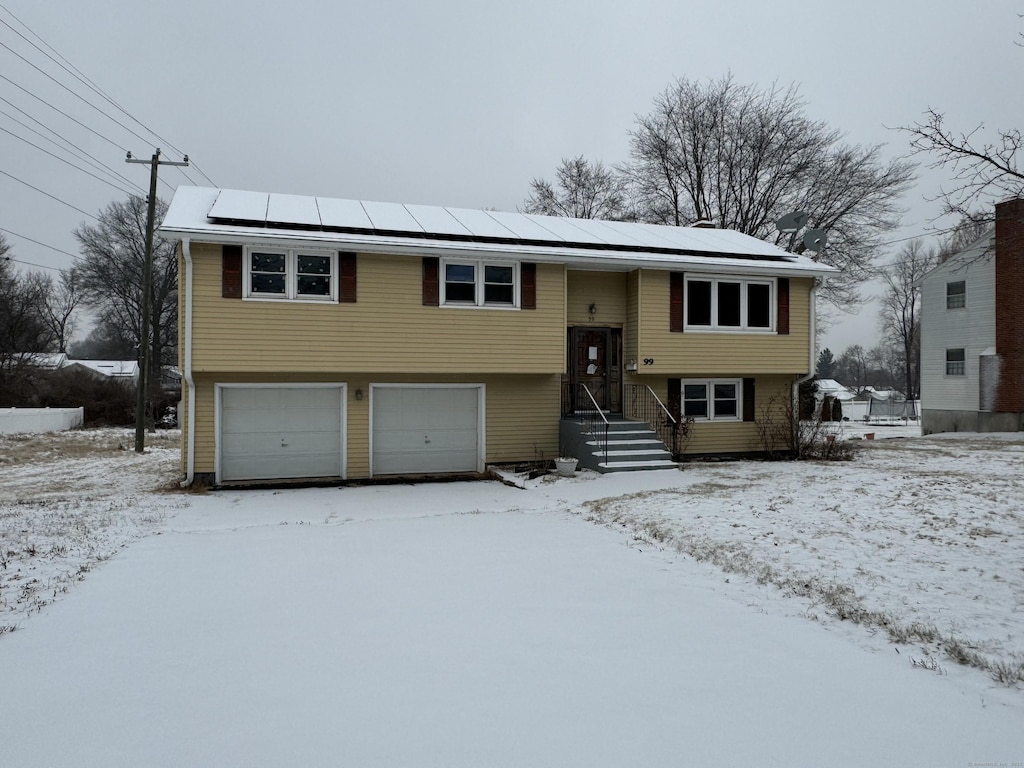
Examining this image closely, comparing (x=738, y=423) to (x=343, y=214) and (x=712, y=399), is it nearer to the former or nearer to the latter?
(x=712, y=399)

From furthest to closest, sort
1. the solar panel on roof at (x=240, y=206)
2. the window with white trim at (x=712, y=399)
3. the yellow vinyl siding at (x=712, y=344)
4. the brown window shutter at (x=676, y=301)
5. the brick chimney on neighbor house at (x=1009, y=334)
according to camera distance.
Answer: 1. the brick chimney on neighbor house at (x=1009, y=334)
2. the window with white trim at (x=712, y=399)
3. the brown window shutter at (x=676, y=301)
4. the yellow vinyl siding at (x=712, y=344)
5. the solar panel on roof at (x=240, y=206)

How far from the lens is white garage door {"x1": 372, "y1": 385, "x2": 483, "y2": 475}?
1409 centimetres

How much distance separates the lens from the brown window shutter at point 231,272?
39.4 feet

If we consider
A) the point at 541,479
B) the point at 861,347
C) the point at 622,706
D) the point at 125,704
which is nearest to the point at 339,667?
the point at 125,704

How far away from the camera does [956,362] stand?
25.6 metres

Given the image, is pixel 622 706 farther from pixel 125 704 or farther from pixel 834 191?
pixel 834 191

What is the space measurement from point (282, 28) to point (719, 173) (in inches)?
745

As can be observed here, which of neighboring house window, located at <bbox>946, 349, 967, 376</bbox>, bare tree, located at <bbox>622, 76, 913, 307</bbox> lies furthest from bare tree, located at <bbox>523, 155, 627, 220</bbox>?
neighboring house window, located at <bbox>946, 349, 967, 376</bbox>

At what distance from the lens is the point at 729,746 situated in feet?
10.5

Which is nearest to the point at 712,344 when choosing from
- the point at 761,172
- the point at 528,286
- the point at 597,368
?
the point at 597,368

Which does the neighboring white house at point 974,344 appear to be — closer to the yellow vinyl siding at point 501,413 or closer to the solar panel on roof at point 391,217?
the yellow vinyl siding at point 501,413

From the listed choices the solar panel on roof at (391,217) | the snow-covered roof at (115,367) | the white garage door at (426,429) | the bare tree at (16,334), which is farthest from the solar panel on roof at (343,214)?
the snow-covered roof at (115,367)

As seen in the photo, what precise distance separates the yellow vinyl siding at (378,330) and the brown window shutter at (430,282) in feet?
0.40

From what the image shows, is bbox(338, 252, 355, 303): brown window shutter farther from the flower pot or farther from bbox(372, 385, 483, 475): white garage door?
the flower pot
